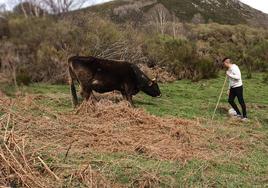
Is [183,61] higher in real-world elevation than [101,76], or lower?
lower

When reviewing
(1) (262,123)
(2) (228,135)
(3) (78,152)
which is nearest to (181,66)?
(1) (262,123)

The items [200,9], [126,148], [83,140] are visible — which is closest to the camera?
[126,148]

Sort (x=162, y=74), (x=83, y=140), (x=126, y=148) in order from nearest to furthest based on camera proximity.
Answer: (x=126, y=148) < (x=83, y=140) < (x=162, y=74)

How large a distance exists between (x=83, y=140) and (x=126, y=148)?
0.89 metres

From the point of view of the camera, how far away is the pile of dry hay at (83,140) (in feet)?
22.9

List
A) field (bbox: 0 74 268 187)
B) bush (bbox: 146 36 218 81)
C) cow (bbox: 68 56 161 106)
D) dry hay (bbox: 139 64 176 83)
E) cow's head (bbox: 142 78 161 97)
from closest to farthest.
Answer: field (bbox: 0 74 268 187), cow (bbox: 68 56 161 106), cow's head (bbox: 142 78 161 97), dry hay (bbox: 139 64 176 83), bush (bbox: 146 36 218 81)

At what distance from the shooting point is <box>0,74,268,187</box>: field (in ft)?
23.4

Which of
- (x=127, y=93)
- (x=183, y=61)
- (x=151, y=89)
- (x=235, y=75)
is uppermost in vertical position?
(x=235, y=75)

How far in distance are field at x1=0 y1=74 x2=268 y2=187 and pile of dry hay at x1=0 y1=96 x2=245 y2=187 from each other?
0.05ft

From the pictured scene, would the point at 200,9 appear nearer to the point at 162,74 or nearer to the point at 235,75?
the point at 162,74

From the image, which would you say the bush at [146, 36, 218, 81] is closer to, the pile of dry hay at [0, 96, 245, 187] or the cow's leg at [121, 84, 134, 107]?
the cow's leg at [121, 84, 134, 107]

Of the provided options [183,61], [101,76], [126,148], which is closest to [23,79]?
[101,76]

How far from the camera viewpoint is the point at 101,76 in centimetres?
1434

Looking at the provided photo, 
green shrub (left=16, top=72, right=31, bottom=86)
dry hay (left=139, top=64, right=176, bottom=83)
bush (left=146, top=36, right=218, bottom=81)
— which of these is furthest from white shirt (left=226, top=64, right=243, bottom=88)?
bush (left=146, top=36, right=218, bottom=81)
